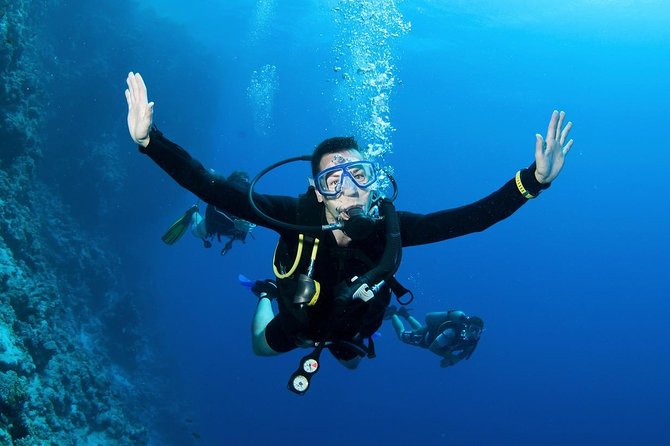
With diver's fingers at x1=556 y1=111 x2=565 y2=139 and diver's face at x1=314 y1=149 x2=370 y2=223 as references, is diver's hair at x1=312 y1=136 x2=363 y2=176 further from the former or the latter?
diver's fingers at x1=556 y1=111 x2=565 y2=139

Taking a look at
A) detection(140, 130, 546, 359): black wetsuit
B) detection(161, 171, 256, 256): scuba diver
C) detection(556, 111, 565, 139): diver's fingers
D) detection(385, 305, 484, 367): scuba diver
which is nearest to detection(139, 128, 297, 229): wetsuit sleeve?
detection(140, 130, 546, 359): black wetsuit

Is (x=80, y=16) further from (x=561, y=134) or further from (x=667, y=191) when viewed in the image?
(x=667, y=191)

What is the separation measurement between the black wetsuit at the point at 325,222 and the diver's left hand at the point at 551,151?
92 mm

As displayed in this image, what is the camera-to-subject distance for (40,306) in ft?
32.6

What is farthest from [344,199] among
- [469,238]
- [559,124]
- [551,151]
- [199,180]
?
[469,238]

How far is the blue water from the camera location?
29703 millimetres

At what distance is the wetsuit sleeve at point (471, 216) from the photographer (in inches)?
141

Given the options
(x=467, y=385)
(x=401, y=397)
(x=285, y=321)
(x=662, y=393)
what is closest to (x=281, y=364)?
(x=401, y=397)

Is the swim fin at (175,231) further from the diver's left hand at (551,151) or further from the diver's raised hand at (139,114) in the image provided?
the diver's left hand at (551,151)

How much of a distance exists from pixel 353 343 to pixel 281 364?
51.0 meters

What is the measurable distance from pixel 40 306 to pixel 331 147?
975 centimetres

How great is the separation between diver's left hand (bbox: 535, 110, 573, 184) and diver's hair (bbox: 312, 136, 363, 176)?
5.12 ft

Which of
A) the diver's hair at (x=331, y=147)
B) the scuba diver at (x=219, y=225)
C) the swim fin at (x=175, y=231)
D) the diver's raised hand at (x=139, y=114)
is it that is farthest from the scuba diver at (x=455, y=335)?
the diver's raised hand at (x=139, y=114)

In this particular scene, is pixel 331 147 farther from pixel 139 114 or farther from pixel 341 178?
pixel 139 114
